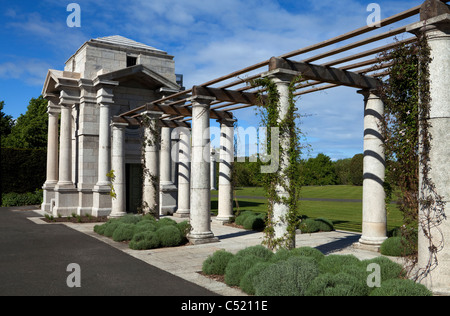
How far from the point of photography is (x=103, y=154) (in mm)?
20125

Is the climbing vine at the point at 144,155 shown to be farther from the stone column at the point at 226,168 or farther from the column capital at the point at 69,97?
the column capital at the point at 69,97

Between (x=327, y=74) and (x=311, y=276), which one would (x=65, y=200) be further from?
(x=311, y=276)

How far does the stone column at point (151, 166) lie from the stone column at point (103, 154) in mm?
3159

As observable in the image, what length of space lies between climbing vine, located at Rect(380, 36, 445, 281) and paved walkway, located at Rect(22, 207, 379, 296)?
3287 millimetres

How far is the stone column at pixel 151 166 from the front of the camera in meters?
17.2

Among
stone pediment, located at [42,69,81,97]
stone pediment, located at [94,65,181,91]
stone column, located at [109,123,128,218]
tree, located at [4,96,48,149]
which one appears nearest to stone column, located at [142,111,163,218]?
stone column, located at [109,123,128,218]

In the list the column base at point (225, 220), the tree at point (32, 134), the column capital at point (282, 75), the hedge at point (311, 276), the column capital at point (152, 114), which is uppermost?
the tree at point (32, 134)

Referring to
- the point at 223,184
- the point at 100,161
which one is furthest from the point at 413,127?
A: the point at 100,161

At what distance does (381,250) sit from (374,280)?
4.49 m

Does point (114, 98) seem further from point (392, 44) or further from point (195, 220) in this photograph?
point (392, 44)

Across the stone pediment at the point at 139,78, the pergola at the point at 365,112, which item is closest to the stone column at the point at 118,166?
the pergola at the point at 365,112

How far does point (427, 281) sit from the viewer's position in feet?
Answer: 21.5

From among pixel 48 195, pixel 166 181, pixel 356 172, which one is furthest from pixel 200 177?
pixel 356 172

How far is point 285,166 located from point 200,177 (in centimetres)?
402
